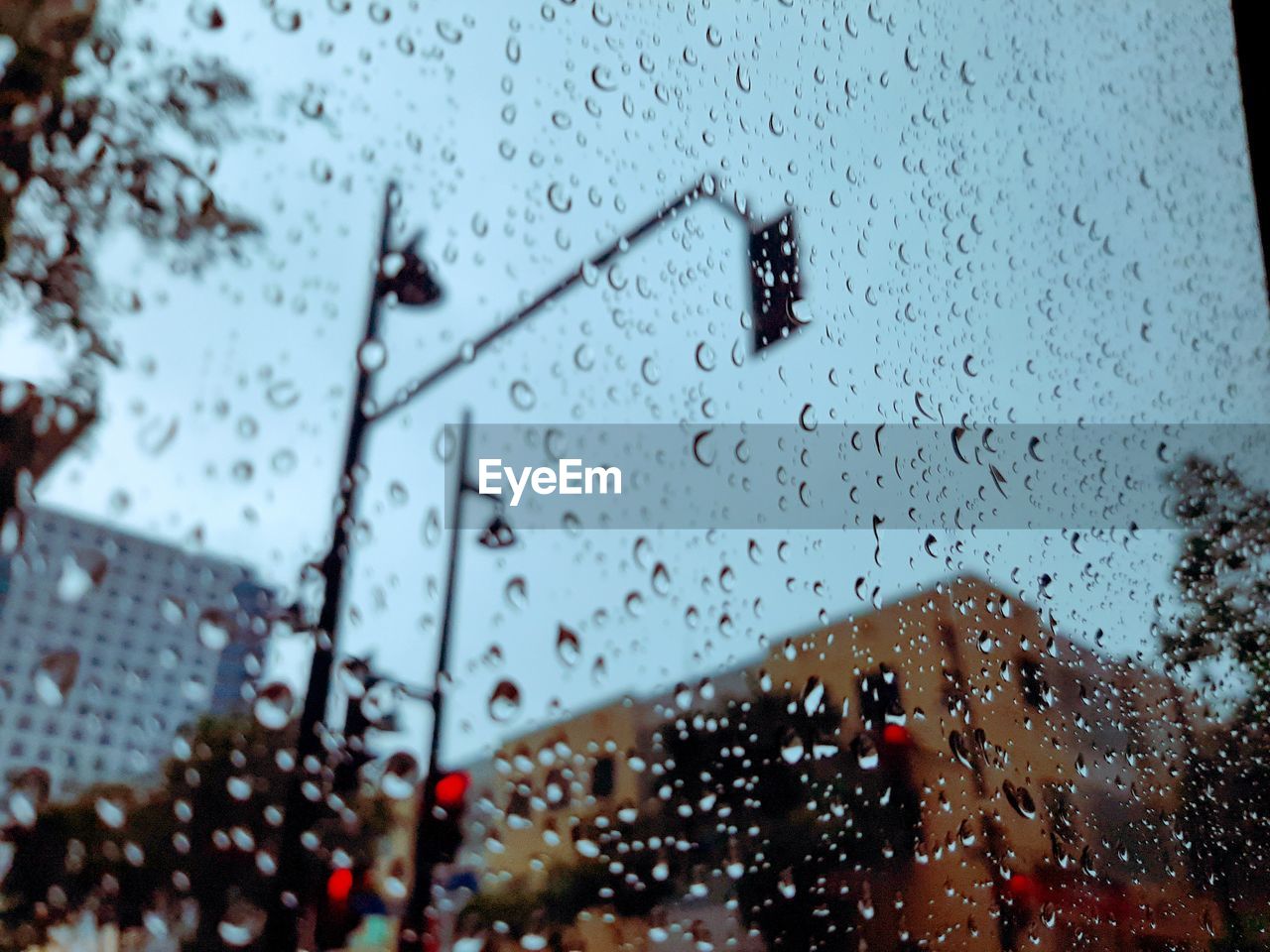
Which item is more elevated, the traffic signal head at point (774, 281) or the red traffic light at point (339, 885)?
the traffic signal head at point (774, 281)

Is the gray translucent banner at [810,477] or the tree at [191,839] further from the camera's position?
the gray translucent banner at [810,477]

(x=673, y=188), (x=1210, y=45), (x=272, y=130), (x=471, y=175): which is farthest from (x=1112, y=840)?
(x=1210, y=45)

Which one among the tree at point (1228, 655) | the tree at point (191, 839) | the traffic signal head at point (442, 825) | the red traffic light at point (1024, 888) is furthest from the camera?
the tree at point (1228, 655)

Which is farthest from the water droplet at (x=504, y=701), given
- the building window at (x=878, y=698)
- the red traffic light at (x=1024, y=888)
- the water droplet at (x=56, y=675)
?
the red traffic light at (x=1024, y=888)

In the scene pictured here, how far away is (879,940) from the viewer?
67 cm

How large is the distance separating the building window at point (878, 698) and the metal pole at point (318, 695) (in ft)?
1.55

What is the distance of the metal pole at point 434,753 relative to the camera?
0.46 m

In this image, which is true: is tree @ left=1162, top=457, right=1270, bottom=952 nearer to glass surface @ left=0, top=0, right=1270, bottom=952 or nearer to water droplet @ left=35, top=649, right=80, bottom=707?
glass surface @ left=0, top=0, right=1270, bottom=952

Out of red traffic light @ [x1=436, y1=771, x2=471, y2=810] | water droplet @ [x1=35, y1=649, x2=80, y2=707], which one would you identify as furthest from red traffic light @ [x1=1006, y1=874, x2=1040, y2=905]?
water droplet @ [x1=35, y1=649, x2=80, y2=707]

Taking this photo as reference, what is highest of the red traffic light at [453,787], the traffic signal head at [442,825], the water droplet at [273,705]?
the water droplet at [273,705]

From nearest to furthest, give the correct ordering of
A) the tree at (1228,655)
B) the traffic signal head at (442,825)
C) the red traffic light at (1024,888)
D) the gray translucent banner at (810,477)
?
the traffic signal head at (442,825) < the gray translucent banner at (810,477) < the red traffic light at (1024,888) < the tree at (1228,655)

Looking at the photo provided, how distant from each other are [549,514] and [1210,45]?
1.66 m

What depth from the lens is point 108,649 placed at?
0.43m

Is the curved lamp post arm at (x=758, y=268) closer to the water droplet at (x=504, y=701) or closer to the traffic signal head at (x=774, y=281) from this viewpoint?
the traffic signal head at (x=774, y=281)
